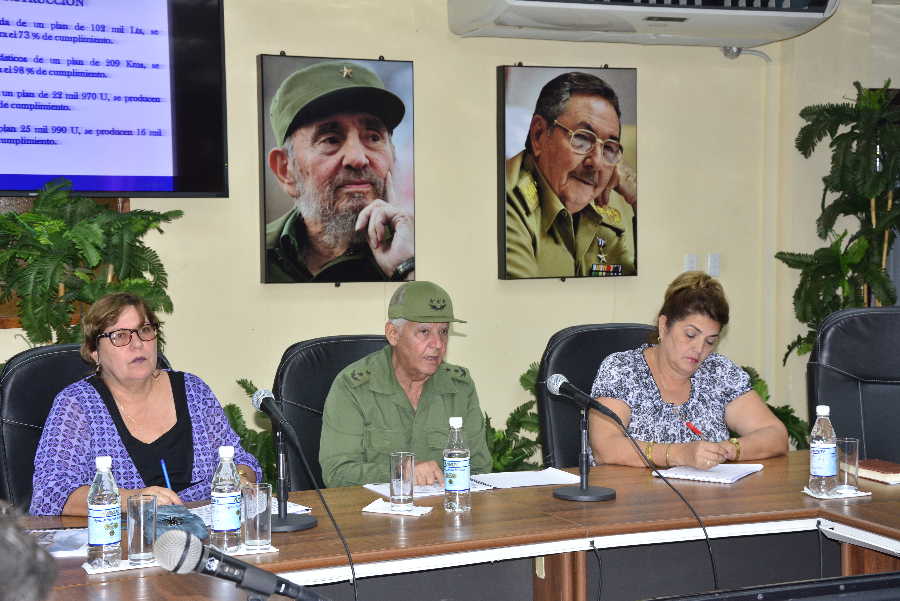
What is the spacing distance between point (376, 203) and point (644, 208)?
1.38m

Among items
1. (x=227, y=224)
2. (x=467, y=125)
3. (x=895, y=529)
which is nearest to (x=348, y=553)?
(x=895, y=529)

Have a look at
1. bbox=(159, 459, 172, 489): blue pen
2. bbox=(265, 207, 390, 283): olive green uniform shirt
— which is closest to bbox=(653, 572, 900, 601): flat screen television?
bbox=(159, 459, 172, 489): blue pen

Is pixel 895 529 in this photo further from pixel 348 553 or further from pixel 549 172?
pixel 549 172

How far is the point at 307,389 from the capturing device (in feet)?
10.5

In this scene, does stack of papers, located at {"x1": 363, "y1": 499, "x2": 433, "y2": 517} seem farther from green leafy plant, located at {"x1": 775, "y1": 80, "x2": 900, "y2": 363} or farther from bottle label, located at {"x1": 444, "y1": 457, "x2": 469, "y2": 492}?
green leafy plant, located at {"x1": 775, "y1": 80, "x2": 900, "y2": 363}

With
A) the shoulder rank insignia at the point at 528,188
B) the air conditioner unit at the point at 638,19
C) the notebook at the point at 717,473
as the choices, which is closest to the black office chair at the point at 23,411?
the notebook at the point at 717,473

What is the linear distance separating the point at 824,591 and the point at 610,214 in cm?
380

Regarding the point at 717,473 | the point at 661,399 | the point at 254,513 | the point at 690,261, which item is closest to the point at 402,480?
the point at 254,513

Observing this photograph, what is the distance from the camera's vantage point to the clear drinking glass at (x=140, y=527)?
2.19 m

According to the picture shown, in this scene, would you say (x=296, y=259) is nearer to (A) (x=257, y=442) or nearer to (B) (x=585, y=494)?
(A) (x=257, y=442)

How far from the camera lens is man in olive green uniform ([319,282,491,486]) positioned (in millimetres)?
3049

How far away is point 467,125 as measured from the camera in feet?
15.9

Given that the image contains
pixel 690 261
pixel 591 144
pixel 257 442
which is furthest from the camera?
pixel 690 261

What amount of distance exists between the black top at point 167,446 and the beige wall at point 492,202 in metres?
1.49
